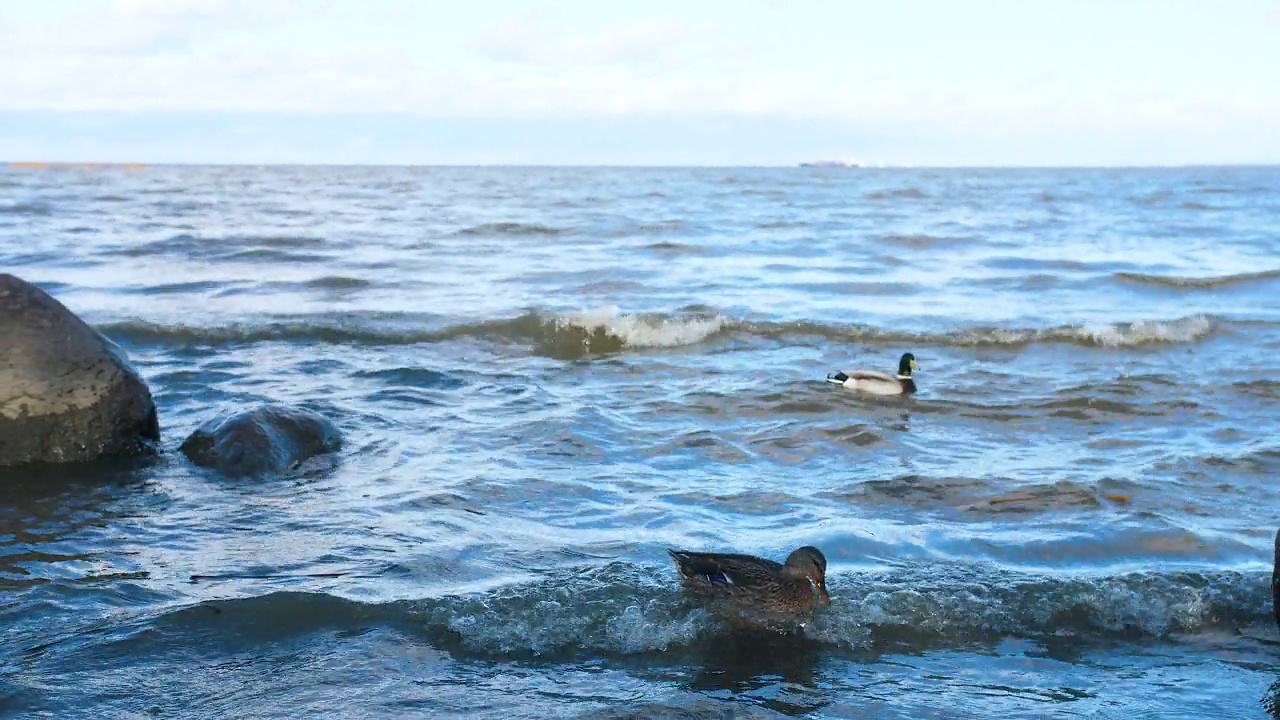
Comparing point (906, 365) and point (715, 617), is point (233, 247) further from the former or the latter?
point (715, 617)

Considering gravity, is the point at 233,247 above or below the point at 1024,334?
above

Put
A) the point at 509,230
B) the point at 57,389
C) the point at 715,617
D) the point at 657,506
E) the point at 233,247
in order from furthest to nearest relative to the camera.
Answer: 1. the point at 509,230
2. the point at 233,247
3. the point at 57,389
4. the point at 657,506
5. the point at 715,617

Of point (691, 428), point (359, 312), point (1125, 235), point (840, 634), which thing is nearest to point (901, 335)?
point (691, 428)

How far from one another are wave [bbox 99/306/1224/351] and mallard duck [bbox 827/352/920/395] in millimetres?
2691

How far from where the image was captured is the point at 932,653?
5531 millimetres

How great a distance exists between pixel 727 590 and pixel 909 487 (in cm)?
290

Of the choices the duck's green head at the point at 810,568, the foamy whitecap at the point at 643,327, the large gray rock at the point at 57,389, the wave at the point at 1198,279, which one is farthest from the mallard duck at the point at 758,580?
the wave at the point at 1198,279

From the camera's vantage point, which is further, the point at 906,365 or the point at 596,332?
the point at 596,332

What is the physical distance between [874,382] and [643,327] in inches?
155

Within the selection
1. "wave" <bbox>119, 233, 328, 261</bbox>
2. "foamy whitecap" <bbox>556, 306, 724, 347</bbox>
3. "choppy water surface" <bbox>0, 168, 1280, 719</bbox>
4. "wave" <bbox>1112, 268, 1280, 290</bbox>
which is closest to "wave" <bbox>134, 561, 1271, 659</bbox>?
Answer: "choppy water surface" <bbox>0, 168, 1280, 719</bbox>

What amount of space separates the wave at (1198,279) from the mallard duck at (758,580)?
15527 mm

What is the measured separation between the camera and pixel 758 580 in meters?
5.74

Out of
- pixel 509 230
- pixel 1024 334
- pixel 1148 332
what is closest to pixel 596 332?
pixel 1024 334

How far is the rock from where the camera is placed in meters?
8.23
